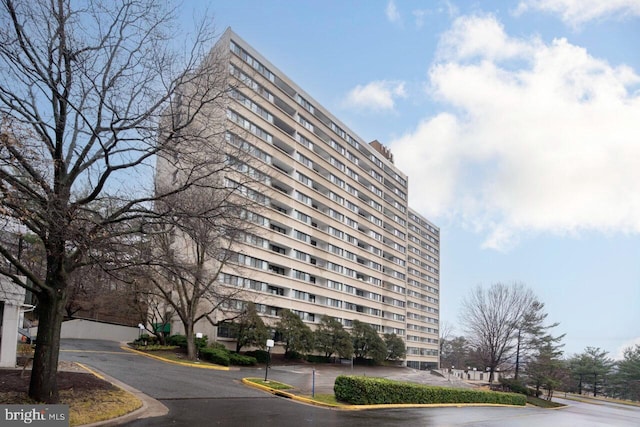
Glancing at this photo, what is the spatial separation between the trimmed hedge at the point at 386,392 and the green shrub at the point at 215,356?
13819 mm

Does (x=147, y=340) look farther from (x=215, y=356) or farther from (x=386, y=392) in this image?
(x=386, y=392)

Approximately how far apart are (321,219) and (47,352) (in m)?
48.9

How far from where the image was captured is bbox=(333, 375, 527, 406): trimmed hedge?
19.6 metres

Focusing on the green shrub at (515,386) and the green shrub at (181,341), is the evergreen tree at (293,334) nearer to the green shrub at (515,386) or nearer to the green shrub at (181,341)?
the green shrub at (181,341)

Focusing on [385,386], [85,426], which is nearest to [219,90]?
[85,426]

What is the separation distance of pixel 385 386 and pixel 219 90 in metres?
14.7

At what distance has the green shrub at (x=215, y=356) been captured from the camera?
3234cm

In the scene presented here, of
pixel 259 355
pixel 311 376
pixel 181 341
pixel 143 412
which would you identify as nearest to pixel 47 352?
pixel 143 412

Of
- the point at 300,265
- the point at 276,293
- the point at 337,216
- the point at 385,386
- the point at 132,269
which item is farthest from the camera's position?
the point at 337,216

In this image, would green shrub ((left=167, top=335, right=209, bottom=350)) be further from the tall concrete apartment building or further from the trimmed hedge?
the trimmed hedge

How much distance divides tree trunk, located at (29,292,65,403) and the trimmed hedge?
11.3 metres

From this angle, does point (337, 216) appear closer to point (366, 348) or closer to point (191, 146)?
point (366, 348)

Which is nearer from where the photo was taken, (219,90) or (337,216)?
(219,90)

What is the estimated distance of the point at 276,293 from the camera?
50.9 meters
